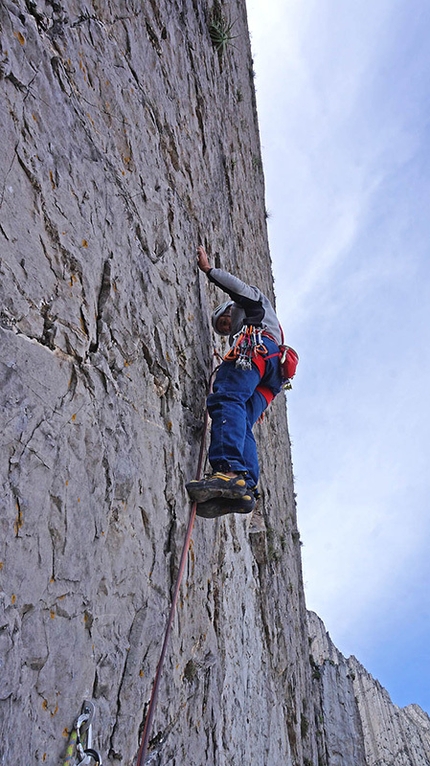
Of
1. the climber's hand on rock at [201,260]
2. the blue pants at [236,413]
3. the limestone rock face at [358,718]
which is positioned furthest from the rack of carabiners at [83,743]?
the limestone rock face at [358,718]

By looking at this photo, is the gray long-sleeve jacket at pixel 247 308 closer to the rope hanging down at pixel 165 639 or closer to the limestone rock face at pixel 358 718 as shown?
the rope hanging down at pixel 165 639

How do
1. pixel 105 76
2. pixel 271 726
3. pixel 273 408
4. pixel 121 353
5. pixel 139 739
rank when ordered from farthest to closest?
1. pixel 273 408
2. pixel 271 726
3. pixel 105 76
4. pixel 121 353
5. pixel 139 739

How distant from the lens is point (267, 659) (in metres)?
4.97

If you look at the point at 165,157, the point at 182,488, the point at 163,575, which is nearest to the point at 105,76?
the point at 165,157

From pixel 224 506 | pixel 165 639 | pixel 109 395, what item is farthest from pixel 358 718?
pixel 109 395

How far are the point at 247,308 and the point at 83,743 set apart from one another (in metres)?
2.74

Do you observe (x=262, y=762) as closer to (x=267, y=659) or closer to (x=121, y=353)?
(x=267, y=659)

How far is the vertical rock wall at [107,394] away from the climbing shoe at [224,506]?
146mm

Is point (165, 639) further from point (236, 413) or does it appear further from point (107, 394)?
point (236, 413)

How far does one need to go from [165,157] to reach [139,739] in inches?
120

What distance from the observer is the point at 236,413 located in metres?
3.27

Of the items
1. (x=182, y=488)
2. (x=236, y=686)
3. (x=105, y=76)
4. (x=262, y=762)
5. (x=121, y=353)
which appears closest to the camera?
(x=121, y=353)

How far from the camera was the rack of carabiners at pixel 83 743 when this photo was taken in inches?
70.1

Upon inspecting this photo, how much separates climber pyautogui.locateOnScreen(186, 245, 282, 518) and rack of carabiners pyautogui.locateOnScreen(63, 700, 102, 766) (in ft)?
4.02
